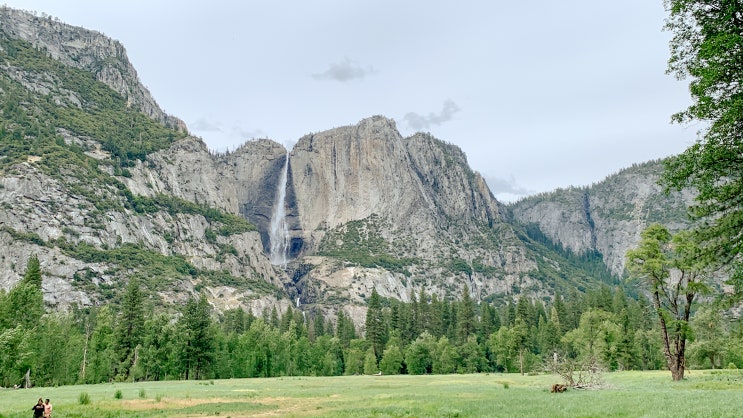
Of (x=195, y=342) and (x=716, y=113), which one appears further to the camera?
(x=195, y=342)

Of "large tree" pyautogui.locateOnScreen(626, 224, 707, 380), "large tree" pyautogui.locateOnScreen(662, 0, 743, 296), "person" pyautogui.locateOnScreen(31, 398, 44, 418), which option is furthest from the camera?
"large tree" pyautogui.locateOnScreen(626, 224, 707, 380)

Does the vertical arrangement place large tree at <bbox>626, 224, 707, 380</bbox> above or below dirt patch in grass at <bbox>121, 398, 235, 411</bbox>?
above

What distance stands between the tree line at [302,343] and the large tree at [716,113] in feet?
142

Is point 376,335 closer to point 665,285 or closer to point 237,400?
point 665,285

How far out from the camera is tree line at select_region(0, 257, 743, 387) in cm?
7462

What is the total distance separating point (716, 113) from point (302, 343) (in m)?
107

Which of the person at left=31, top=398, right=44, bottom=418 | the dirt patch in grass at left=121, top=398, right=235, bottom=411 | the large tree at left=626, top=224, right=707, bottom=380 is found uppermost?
the large tree at left=626, top=224, right=707, bottom=380

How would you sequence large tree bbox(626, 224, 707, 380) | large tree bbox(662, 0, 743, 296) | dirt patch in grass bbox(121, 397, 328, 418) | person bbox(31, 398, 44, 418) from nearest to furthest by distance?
1. large tree bbox(662, 0, 743, 296)
2. person bbox(31, 398, 44, 418)
3. dirt patch in grass bbox(121, 397, 328, 418)
4. large tree bbox(626, 224, 707, 380)

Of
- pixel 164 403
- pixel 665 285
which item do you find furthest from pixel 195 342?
pixel 665 285

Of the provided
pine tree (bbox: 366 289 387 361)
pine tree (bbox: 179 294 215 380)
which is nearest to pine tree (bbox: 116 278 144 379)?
pine tree (bbox: 179 294 215 380)

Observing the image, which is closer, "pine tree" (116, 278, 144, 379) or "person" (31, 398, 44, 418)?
"person" (31, 398, 44, 418)

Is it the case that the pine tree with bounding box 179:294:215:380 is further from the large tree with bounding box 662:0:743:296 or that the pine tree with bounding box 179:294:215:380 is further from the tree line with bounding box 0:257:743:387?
the large tree with bounding box 662:0:743:296

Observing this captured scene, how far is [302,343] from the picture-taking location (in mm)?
116250

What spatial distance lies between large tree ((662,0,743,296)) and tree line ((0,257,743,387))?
43.2m
